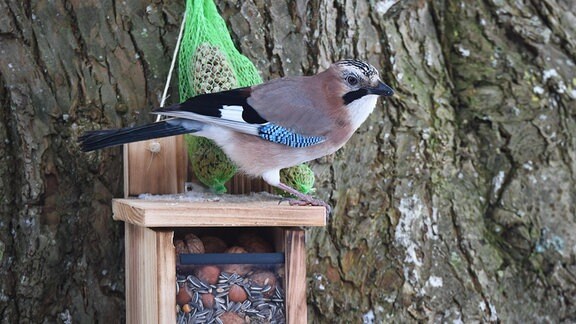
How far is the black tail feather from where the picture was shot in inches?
126

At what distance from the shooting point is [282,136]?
136 inches

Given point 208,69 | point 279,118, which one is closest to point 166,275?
point 279,118

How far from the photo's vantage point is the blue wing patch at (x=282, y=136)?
11.3ft

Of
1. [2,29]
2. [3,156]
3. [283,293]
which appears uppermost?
[2,29]

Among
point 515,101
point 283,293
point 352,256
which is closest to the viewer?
point 283,293

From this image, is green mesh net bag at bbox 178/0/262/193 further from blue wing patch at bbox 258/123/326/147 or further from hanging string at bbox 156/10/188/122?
blue wing patch at bbox 258/123/326/147

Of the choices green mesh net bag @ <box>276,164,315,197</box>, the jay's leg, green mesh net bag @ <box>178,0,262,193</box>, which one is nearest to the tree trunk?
green mesh net bag @ <box>178,0,262,193</box>

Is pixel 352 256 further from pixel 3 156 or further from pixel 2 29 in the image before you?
pixel 2 29

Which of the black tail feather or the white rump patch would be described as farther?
the white rump patch

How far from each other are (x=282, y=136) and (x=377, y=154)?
779 millimetres

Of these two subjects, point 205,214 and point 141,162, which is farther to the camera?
point 141,162

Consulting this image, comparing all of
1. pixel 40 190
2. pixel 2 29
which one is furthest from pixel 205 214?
pixel 2 29

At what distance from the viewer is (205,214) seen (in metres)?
2.97

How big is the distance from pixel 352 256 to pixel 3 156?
5.29ft
